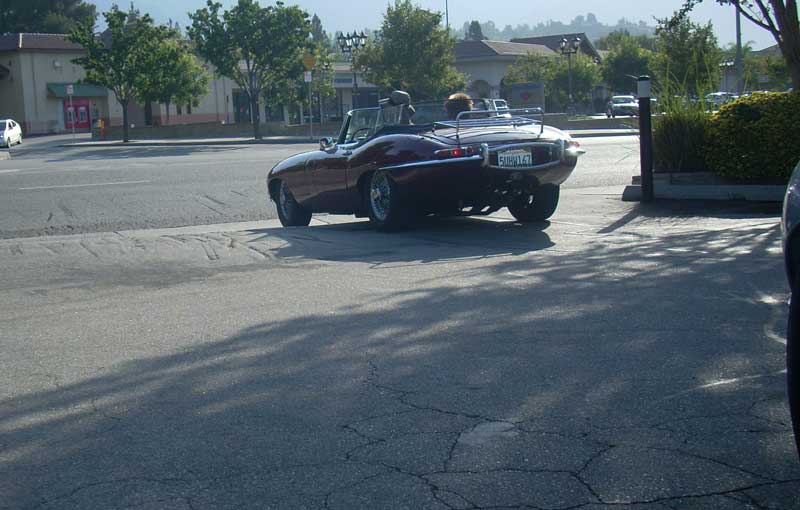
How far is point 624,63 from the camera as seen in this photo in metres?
75.8

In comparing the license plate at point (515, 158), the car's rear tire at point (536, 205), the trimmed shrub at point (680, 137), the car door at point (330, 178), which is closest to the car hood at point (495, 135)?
the license plate at point (515, 158)

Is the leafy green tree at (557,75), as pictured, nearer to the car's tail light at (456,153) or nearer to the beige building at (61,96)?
the beige building at (61,96)

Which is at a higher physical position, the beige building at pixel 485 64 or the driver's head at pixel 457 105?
the beige building at pixel 485 64

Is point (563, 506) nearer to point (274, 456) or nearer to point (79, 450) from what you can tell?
point (274, 456)

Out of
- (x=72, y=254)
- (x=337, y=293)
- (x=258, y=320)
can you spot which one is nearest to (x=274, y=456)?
(x=258, y=320)

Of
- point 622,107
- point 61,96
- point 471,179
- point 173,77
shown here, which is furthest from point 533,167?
point 61,96

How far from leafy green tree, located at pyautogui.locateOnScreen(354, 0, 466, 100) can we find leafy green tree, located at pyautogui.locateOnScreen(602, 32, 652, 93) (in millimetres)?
22172

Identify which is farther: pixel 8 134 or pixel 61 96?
A: pixel 61 96

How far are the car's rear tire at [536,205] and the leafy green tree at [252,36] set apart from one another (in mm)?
37248

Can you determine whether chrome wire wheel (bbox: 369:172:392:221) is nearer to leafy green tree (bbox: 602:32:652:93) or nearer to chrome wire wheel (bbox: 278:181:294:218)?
chrome wire wheel (bbox: 278:181:294:218)

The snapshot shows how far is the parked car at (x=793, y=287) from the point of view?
3.26 m

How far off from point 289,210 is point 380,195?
2.32m

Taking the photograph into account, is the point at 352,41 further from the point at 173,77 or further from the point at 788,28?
the point at 788,28

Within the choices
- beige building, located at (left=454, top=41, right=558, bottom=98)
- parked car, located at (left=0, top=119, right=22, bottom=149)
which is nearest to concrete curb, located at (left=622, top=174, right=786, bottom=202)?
parked car, located at (left=0, top=119, right=22, bottom=149)
